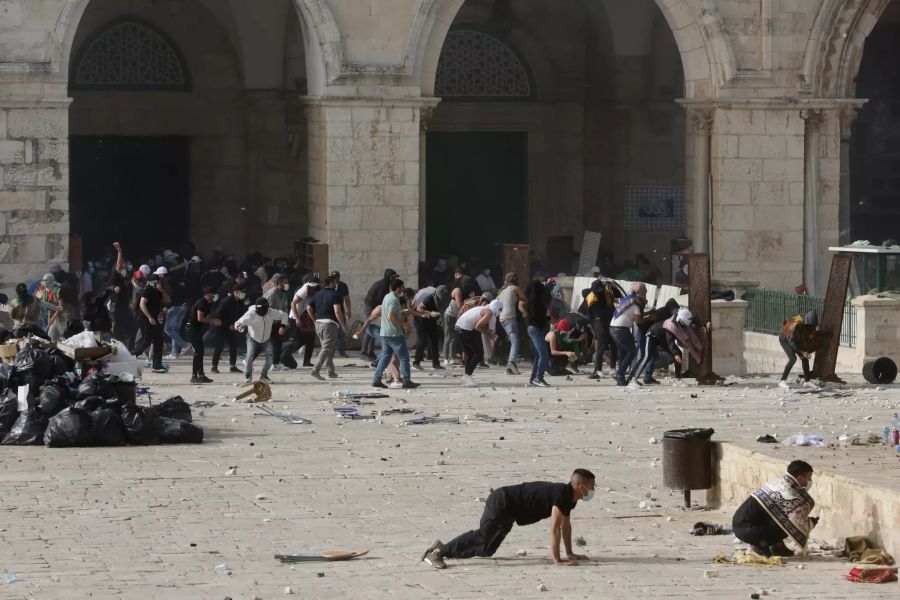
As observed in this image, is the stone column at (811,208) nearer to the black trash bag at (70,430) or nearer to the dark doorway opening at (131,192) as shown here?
the dark doorway opening at (131,192)

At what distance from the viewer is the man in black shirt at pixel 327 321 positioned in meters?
21.2

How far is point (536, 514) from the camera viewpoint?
11930 mm

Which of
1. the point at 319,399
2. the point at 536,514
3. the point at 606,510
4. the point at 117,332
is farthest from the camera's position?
the point at 117,332

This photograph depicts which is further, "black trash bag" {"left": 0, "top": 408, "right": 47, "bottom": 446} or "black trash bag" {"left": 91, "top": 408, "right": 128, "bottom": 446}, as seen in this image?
"black trash bag" {"left": 0, "top": 408, "right": 47, "bottom": 446}

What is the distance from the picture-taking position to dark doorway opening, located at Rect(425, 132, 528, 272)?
103 feet

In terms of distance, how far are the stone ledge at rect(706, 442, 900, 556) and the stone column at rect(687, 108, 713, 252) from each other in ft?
38.3

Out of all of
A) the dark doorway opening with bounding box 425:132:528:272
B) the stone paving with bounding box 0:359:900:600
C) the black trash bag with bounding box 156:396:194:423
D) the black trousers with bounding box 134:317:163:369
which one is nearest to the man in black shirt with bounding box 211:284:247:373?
the black trousers with bounding box 134:317:163:369

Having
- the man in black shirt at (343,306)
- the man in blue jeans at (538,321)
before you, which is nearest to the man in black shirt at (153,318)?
the man in black shirt at (343,306)

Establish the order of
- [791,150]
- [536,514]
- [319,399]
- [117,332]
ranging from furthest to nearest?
[791,150], [117,332], [319,399], [536,514]

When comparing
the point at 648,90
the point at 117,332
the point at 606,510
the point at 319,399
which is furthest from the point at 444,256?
the point at 606,510

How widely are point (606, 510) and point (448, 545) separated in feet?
7.36

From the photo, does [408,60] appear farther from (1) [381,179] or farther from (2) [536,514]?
(2) [536,514]

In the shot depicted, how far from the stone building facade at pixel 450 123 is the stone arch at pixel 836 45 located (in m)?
0.03

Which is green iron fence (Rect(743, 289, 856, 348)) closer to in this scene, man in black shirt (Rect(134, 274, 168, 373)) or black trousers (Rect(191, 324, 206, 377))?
black trousers (Rect(191, 324, 206, 377))
